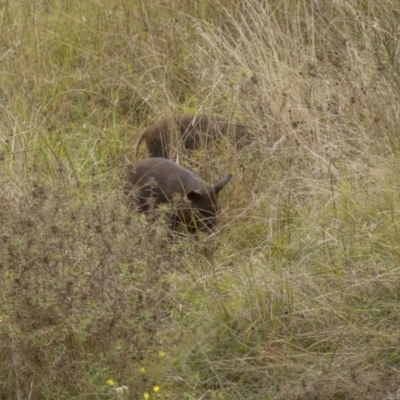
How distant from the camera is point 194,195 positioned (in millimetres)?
6520

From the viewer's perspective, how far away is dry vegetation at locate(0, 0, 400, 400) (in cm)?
463

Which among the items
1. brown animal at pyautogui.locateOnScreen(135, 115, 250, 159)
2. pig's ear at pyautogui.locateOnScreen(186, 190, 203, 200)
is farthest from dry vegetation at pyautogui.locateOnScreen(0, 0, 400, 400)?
pig's ear at pyautogui.locateOnScreen(186, 190, 203, 200)

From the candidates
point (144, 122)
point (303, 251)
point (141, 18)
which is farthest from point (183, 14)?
point (303, 251)

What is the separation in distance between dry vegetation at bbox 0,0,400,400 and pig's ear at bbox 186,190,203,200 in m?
0.28

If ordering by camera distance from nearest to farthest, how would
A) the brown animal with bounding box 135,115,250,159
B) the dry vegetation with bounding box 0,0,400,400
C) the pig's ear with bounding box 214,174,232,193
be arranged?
the dry vegetation with bounding box 0,0,400,400, the pig's ear with bounding box 214,174,232,193, the brown animal with bounding box 135,115,250,159

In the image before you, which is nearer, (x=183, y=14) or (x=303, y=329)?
(x=303, y=329)

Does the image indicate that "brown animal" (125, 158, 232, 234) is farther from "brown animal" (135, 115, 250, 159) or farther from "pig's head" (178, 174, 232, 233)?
"brown animal" (135, 115, 250, 159)

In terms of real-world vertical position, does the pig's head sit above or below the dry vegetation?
below

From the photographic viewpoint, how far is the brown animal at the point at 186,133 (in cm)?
720

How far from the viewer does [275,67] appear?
25.3 feet

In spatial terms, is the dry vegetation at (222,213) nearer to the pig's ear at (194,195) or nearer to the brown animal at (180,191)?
the brown animal at (180,191)

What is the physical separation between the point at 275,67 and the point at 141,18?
1436 mm

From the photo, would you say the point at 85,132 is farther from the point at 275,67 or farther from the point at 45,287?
the point at 45,287

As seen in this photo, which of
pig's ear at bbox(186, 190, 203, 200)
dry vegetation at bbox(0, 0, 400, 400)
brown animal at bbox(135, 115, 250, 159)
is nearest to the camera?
dry vegetation at bbox(0, 0, 400, 400)
